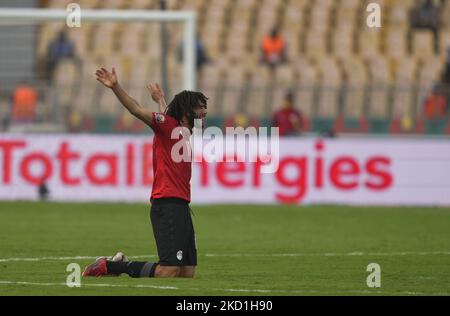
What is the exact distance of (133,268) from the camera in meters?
13.9

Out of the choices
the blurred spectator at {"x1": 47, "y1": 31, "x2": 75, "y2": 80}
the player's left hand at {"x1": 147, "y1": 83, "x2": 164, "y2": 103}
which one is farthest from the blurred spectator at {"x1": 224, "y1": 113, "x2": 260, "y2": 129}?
the player's left hand at {"x1": 147, "y1": 83, "x2": 164, "y2": 103}

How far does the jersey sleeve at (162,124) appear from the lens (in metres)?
13.6

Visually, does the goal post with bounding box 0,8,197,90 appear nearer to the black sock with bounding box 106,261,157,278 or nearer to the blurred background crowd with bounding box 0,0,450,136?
the blurred background crowd with bounding box 0,0,450,136

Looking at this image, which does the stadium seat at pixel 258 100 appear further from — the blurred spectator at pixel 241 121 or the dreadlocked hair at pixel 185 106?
the dreadlocked hair at pixel 185 106

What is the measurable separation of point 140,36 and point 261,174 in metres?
8.67

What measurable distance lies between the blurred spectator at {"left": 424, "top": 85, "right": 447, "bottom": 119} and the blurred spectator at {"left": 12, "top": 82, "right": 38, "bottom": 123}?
863cm

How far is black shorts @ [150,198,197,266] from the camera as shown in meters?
13.7

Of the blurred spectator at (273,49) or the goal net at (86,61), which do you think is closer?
the goal net at (86,61)

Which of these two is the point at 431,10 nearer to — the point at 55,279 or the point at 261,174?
the point at 261,174

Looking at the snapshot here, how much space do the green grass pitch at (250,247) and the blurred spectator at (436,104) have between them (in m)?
3.53

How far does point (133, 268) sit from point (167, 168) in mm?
1087

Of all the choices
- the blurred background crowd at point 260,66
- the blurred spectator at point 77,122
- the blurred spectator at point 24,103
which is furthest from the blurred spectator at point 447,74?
the blurred spectator at point 24,103

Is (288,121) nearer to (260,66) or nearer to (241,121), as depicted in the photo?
(241,121)
